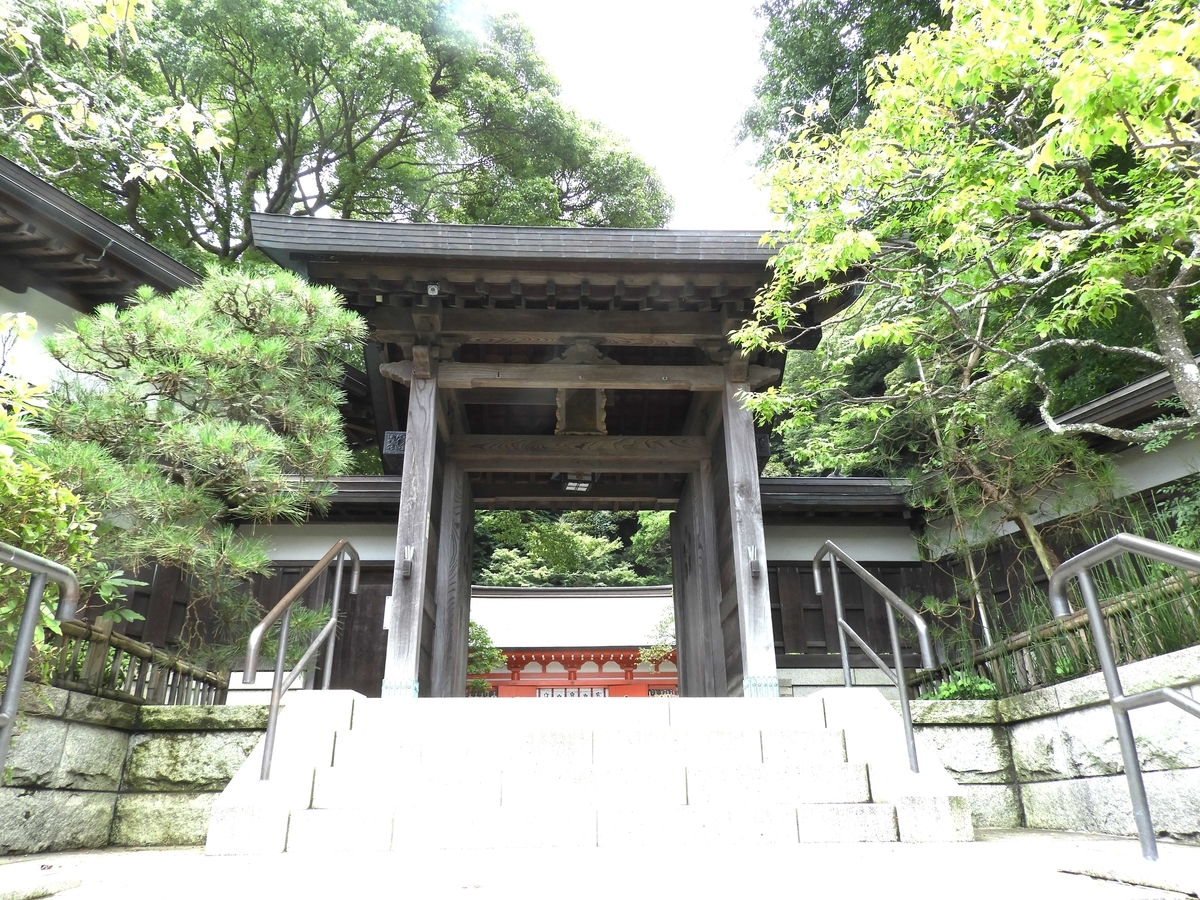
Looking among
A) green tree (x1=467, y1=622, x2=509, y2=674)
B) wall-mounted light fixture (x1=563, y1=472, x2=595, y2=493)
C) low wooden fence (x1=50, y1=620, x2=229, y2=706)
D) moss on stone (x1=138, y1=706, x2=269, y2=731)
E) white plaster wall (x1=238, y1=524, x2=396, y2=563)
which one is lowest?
moss on stone (x1=138, y1=706, x2=269, y2=731)

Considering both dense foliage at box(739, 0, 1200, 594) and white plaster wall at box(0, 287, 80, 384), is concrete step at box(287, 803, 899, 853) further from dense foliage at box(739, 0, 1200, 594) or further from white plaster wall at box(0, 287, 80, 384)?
white plaster wall at box(0, 287, 80, 384)

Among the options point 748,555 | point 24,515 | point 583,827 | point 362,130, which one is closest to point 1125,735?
point 583,827

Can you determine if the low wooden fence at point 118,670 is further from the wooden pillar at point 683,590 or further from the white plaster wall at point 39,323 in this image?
the wooden pillar at point 683,590

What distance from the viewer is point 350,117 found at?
42.0 ft

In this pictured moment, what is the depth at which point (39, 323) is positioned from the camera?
6422 mm

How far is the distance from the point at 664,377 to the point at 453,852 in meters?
3.96

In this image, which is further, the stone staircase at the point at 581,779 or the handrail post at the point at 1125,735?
the stone staircase at the point at 581,779

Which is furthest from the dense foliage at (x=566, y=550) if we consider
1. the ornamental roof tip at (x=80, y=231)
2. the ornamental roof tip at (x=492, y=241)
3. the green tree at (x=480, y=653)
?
the ornamental roof tip at (x=492, y=241)

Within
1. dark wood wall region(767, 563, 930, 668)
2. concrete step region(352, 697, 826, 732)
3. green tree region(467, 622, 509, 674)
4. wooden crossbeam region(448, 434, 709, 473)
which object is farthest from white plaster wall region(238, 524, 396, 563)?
concrete step region(352, 697, 826, 732)

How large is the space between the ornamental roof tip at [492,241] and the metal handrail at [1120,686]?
323 cm

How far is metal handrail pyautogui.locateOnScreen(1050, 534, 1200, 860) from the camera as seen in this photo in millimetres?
2065

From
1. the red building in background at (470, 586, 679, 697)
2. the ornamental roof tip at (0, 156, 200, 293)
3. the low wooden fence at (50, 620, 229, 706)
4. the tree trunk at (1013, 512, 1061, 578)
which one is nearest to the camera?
the low wooden fence at (50, 620, 229, 706)

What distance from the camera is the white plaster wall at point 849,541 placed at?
829 centimetres

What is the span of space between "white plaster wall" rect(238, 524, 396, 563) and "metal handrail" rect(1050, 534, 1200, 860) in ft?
21.9
